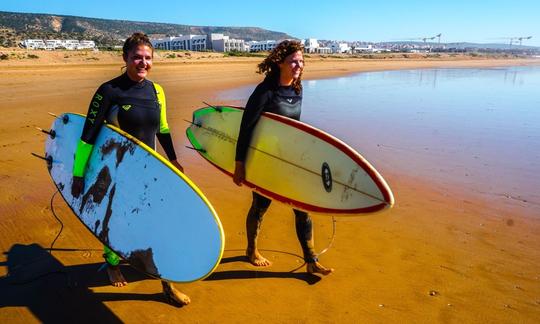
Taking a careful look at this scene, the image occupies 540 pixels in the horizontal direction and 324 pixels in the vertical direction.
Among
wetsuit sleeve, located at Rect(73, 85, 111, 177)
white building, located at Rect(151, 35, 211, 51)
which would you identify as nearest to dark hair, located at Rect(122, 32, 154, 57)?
wetsuit sleeve, located at Rect(73, 85, 111, 177)

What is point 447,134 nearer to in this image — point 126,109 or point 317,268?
point 317,268

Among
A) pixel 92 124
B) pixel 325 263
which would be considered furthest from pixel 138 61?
pixel 325 263

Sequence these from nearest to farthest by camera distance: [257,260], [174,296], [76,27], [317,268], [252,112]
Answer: [174,296] → [252,112] → [317,268] → [257,260] → [76,27]

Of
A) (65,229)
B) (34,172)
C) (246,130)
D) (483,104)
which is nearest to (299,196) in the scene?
(246,130)

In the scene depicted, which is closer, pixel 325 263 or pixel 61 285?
pixel 61 285

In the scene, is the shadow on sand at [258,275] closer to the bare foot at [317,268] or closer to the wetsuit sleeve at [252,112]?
the bare foot at [317,268]

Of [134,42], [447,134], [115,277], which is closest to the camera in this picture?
[134,42]

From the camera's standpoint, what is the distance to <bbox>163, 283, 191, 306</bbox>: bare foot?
9.07ft

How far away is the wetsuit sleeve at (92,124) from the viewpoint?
2.54 meters

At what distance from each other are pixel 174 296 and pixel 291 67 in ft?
6.11

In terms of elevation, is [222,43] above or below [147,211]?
Result: above

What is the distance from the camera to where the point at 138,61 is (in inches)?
101

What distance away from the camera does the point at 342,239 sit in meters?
3.83

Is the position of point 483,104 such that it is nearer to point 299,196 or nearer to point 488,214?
point 488,214
